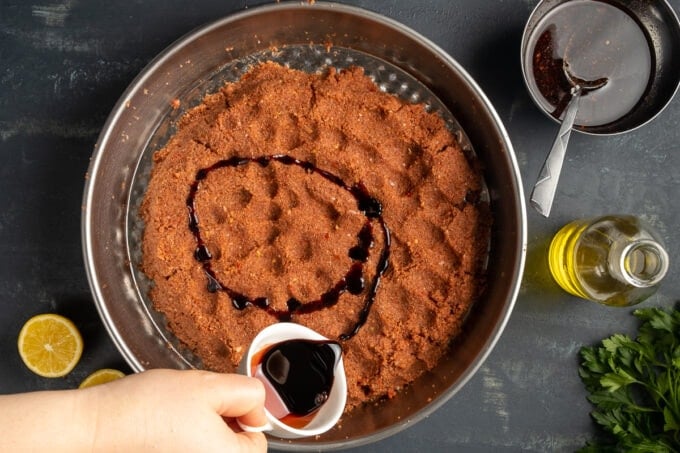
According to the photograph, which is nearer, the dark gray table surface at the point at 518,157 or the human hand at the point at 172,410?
the human hand at the point at 172,410

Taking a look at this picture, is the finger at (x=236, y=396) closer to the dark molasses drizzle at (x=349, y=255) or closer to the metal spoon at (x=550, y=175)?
the dark molasses drizzle at (x=349, y=255)

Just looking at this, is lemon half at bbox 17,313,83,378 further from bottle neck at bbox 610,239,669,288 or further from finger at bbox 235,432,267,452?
bottle neck at bbox 610,239,669,288

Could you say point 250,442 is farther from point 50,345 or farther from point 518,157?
point 518,157

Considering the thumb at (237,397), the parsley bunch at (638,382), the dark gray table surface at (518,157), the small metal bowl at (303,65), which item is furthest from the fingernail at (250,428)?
the parsley bunch at (638,382)

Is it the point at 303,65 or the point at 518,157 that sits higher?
the point at 303,65

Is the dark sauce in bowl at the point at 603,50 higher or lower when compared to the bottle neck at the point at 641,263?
higher

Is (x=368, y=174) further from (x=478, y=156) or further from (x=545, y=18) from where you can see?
(x=545, y=18)

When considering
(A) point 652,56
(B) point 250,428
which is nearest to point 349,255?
(B) point 250,428
